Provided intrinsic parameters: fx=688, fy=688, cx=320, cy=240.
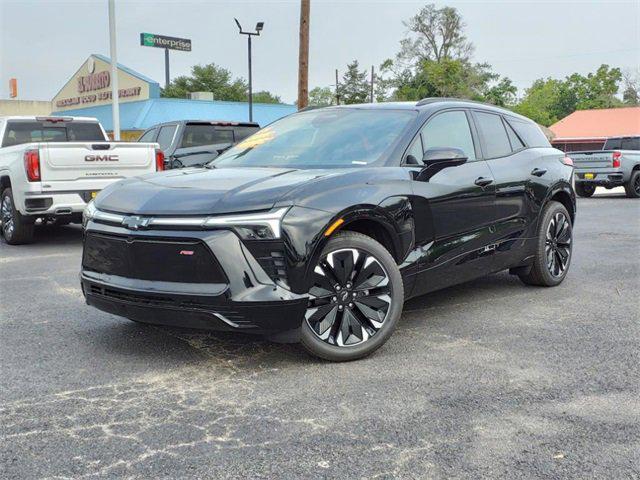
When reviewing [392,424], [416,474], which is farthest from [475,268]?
[416,474]

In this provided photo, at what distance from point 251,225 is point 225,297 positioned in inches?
16.5

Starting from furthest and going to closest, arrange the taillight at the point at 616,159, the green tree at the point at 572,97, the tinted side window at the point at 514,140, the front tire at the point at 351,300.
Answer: the green tree at the point at 572,97 < the taillight at the point at 616,159 < the tinted side window at the point at 514,140 < the front tire at the point at 351,300

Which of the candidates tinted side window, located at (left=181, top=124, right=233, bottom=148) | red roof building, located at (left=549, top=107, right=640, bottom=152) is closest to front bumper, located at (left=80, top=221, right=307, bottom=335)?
tinted side window, located at (left=181, top=124, right=233, bottom=148)

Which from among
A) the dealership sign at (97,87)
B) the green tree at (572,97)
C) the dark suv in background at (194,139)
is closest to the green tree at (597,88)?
the green tree at (572,97)

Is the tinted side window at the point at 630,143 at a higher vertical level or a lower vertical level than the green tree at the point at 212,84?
lower

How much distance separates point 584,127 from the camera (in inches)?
2432

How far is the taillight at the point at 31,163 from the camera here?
882cm

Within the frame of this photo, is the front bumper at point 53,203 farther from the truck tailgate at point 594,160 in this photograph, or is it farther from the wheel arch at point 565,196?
the truck tailgate at point 594,160

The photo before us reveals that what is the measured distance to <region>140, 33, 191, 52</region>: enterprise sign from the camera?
57312mm

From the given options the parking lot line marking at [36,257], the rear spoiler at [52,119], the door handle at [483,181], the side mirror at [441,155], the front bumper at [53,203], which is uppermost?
the rear spoiler at [52,119]

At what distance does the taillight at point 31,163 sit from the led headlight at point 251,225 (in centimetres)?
595

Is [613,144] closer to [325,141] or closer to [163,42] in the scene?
[325,141]

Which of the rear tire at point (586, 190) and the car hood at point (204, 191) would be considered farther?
the rear tire at point (586, 190)

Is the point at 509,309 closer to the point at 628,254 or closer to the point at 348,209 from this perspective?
the point at 348,209
